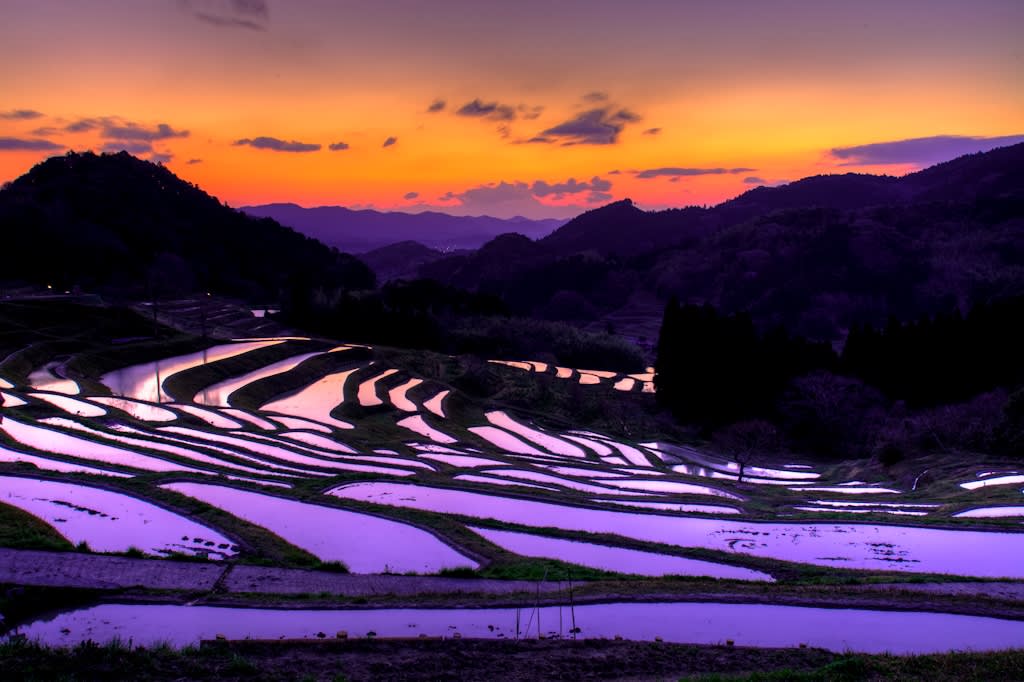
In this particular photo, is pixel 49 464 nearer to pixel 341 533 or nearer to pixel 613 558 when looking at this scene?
pixel 341 533

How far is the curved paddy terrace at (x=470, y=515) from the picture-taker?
10.1 m

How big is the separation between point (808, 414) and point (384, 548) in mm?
33143

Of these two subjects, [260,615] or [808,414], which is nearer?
[260,615]

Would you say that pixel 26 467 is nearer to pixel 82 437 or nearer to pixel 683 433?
pixel 82 437

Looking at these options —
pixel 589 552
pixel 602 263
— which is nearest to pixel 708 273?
pixel 602 263

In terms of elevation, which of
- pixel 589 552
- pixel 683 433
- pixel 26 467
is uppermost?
pixel 26 467

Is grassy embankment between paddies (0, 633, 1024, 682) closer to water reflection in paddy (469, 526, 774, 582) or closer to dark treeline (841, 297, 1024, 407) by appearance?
water reflection in paddy (469, 526, 774, 582)

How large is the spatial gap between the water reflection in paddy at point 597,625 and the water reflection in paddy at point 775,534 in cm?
355

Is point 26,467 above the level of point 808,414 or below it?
above

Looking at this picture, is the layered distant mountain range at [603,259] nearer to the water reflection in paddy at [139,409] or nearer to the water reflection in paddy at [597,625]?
the water reflection in paddy at [139,409]

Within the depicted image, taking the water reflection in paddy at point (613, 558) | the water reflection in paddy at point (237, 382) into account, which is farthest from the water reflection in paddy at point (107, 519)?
the water reflection in paddy at point (237, 382)

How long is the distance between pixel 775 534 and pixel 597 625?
782 centimetres

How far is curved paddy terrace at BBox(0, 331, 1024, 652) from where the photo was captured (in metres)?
10.1

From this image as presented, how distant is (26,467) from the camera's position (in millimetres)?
17406
